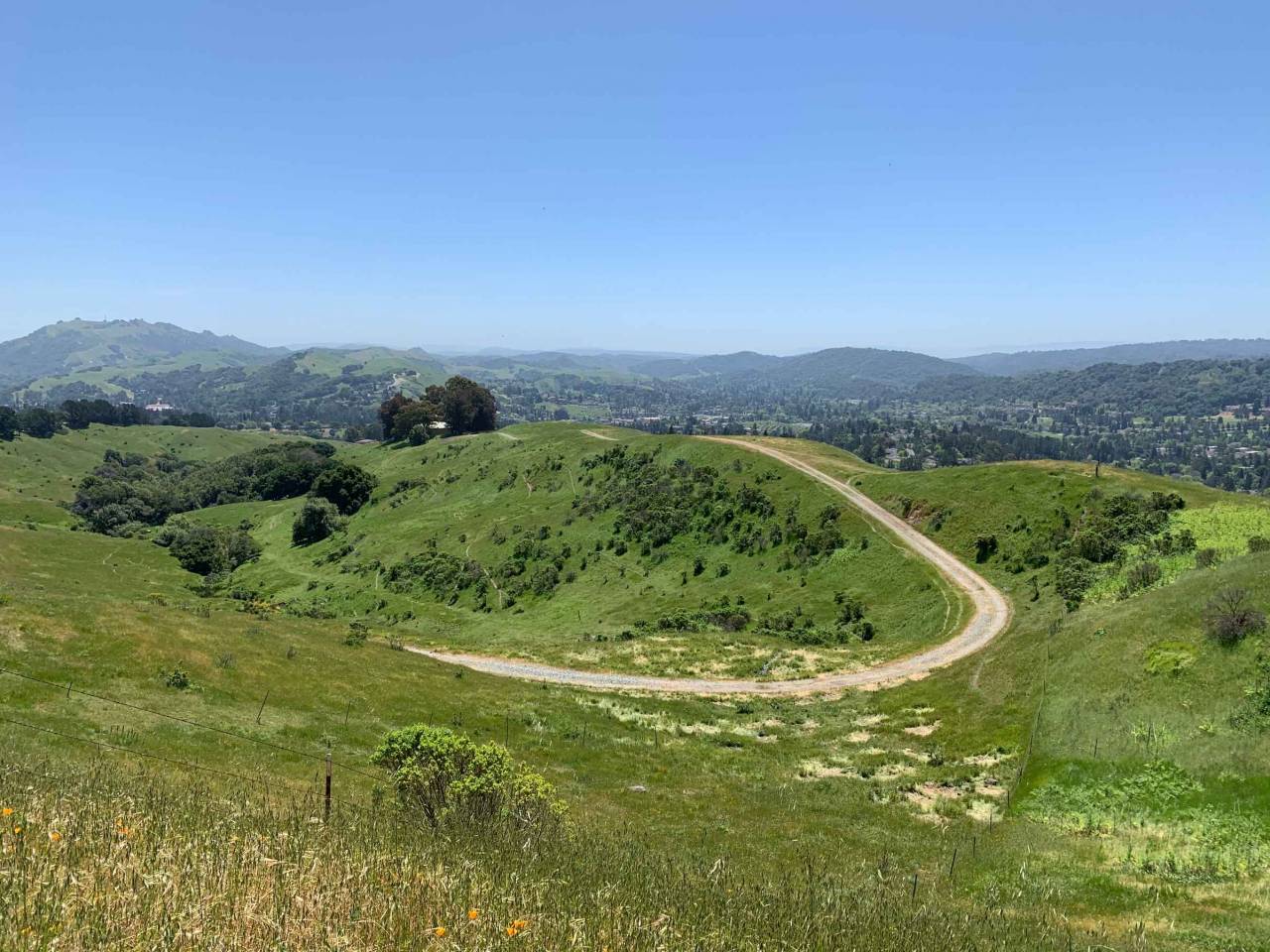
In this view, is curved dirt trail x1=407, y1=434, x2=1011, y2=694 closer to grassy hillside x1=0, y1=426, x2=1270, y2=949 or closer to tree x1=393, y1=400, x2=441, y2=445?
A: grassy hillside x1=0, y1=426, x2=1270, y2=949

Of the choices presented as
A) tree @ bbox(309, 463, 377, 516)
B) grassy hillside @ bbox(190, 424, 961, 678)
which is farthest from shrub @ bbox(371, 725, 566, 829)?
tree @ bbox(309, 463, 377, 516)

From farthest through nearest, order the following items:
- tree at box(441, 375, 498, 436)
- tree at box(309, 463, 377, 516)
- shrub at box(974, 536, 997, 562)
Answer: tree at box(441, 375, 498, 436), tree at box(309, 463, 377, 516), shrub at box(974, 536, 997, 562)

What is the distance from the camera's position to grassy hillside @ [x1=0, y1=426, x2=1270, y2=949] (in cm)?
903

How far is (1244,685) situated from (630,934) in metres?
28.7

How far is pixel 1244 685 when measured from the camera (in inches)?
986

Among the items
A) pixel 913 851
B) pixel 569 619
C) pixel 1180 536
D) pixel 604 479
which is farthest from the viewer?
pixel 604 479

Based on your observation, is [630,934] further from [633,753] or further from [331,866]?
[633,753]

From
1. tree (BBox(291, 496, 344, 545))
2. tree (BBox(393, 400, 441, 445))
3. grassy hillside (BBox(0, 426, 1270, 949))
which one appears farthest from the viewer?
tree (BBox(393, 400, 441, 445))

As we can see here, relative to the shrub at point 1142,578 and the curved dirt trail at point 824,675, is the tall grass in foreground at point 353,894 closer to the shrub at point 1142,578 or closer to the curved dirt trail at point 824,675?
the curved dirt trail at point 824,675

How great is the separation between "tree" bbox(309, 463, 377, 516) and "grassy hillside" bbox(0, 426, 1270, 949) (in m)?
74.3

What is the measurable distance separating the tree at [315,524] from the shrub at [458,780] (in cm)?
10652

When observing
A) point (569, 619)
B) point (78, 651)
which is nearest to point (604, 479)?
point (569, 619)

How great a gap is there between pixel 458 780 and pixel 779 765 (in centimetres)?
2024

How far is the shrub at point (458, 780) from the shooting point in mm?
15648
